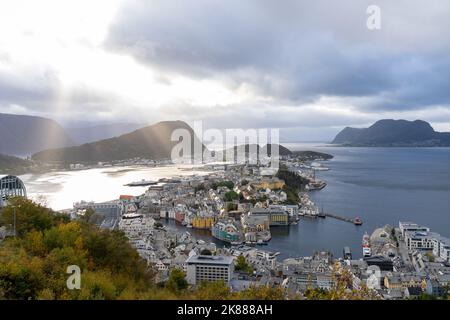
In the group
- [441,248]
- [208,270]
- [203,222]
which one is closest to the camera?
[208,270]

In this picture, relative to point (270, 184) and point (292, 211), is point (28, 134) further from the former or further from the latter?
point (292, 211)

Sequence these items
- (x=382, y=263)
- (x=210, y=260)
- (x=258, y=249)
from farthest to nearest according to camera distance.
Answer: (x=258, y=249), (x=382, y=263), (x=210, y=260)

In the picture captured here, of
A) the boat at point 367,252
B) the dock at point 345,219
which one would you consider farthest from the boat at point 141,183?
the boat at point 367,252

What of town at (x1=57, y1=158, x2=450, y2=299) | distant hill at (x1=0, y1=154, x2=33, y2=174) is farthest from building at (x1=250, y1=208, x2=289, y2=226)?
distant hill at (x1=0, y1=154, x2=33, y2=174)

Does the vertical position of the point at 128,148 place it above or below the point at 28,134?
below

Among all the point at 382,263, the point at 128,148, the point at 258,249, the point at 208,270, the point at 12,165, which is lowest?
the point at 258,249

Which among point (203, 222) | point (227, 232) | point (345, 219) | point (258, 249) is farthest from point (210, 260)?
point (345, 219)
